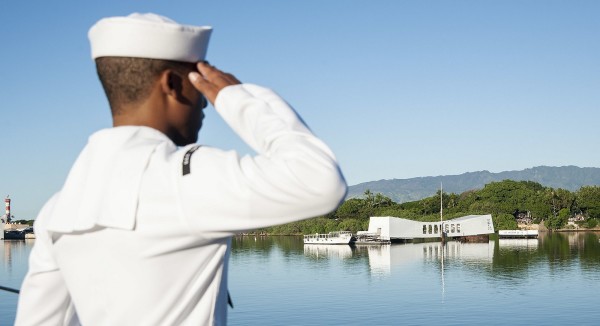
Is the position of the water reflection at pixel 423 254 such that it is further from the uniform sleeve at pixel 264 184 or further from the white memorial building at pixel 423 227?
the uniform sleeve at pixel 264 184

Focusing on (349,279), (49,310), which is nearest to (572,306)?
(349,279)

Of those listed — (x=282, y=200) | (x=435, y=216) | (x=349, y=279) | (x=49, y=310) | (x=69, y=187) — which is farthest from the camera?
(x=435, y=216)

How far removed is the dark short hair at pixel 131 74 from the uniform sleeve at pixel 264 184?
144mm

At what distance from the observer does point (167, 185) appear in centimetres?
91

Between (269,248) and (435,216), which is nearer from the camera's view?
(269,248)

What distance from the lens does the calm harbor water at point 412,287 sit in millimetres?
24969

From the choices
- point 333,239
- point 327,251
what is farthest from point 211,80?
point 333,239

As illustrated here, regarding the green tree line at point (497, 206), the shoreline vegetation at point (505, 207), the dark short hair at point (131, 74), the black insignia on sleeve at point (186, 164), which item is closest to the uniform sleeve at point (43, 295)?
the dark short hair at point (131, 74)

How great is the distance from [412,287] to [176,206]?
32349 mm

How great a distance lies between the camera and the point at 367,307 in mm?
26828

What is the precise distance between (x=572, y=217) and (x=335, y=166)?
280 ft

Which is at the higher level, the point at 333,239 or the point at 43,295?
the point at 333,239

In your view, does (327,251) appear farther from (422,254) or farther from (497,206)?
(497,206)

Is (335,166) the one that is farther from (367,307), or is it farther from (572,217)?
(572,217)
